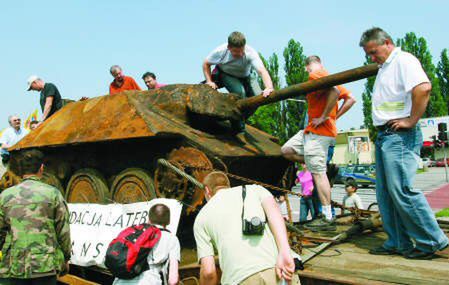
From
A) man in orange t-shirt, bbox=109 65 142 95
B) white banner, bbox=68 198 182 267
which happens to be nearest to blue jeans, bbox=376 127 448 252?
white banner, bbox=68 198 182 267

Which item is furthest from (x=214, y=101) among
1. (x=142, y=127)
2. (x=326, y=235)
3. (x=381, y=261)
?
(x=381, y=261)

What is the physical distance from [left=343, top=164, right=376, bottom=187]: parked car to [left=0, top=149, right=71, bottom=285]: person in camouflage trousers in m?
23.8

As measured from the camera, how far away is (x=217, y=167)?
18.9 ft

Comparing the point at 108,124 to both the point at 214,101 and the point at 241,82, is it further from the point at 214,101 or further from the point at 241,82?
the point at 241,82

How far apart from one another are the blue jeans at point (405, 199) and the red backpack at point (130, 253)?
2.12m

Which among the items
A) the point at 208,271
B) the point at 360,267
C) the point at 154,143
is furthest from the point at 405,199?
the point at 154,143

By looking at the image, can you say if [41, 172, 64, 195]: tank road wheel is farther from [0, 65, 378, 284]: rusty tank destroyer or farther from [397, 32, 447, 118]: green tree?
[397, 32, 447, 118]: green tree

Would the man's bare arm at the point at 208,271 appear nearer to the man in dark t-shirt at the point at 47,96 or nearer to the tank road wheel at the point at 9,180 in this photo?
the tank road wheel at the point at 9,180

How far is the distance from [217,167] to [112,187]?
165 cm

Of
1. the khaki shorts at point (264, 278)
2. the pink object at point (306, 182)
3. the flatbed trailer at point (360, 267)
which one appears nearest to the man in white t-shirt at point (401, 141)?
the flatbed trailer at point (360, 267)

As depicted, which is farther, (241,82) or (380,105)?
(241,82)

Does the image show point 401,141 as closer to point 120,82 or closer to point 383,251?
point 383,251

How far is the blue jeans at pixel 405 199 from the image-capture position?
13.4ft

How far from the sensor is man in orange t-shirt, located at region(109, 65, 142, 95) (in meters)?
8.80
